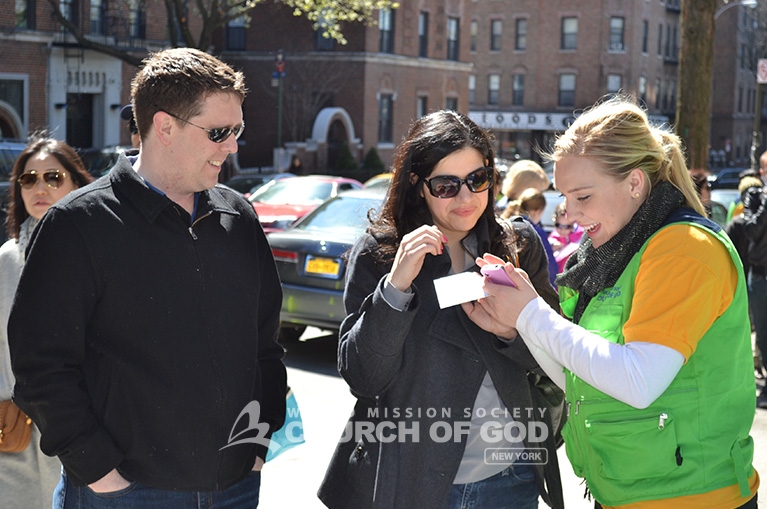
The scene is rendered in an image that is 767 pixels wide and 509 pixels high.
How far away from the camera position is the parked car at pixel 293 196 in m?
15.6

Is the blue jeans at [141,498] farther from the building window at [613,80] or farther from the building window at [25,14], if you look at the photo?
the building window at [613,80]

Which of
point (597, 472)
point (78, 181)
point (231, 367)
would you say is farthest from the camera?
point (78, 181)

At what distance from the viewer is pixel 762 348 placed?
812cm

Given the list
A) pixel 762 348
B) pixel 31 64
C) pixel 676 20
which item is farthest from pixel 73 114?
pixel 676 20

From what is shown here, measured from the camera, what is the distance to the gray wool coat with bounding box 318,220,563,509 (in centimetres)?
294

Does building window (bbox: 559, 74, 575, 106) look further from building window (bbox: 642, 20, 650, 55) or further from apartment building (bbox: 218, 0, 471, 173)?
apartment building (bbox: 218, 0, 471, 173)

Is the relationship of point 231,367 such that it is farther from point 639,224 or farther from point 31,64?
point 31,64

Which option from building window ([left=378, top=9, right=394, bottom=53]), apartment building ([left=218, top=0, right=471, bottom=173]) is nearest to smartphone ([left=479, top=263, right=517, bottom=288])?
apartment building ([left=218, top=0, right=471, bottom=173])

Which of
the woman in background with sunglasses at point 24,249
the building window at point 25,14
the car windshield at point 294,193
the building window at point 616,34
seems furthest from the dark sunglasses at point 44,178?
the building window at point 616,34

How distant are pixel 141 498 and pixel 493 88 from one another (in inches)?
2228

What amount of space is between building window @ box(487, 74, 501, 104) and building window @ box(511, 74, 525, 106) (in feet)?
2.94

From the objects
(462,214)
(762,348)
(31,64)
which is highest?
(31,64)

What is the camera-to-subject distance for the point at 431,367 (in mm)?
3020

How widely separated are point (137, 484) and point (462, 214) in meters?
1.34
